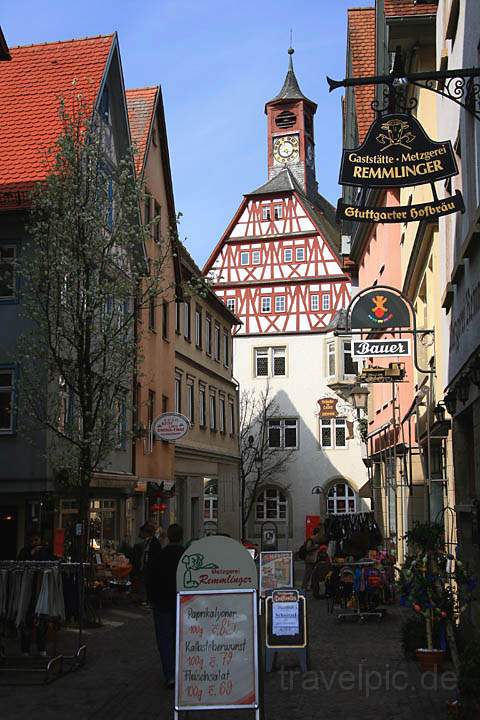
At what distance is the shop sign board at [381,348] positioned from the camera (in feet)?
52.5

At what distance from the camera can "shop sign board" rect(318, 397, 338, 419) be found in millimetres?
46906

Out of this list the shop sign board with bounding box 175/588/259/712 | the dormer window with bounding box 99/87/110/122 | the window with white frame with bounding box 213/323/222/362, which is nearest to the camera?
the shop sign board with bounding box 175/588/259/712

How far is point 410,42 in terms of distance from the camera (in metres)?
17.0

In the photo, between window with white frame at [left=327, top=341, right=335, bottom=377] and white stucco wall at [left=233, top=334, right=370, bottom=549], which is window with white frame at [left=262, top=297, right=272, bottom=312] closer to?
white stucco wall at [left=233, top=334, right=370, bottom=549]

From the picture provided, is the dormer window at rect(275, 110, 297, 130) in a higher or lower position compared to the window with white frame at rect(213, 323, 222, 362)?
higher

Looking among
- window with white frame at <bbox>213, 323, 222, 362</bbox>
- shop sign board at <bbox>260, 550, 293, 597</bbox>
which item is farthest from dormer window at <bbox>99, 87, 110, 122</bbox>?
window with white frame at <bbox>213, 323, 222, 362</bbox>

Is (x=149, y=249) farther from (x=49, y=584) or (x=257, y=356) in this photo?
(x=257, y=356)

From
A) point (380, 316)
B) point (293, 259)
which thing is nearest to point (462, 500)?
point (380, 316)

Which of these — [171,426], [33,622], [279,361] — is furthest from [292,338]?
[33,622]

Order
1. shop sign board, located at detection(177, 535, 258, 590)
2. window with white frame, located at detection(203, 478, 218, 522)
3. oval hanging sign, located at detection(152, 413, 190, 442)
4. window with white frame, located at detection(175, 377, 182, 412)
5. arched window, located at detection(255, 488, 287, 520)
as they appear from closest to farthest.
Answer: shop sign board, located at detection(177, 535, 258, 590) → oval hanging sign, located at detection(152, 413, 190, 442) → window with white frame, located at detection(175, 377, 182, 412) → window with white frame, located at detection(203, 478, 218, 522) → arched window, located at detection(255, 488, 287, 520)

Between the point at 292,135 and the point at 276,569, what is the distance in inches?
1916

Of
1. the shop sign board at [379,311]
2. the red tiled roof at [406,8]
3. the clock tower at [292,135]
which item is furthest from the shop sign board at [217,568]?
the clock tower at [292,135]

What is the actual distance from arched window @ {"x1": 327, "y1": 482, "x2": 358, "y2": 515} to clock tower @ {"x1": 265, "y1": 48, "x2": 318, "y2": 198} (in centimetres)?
1945

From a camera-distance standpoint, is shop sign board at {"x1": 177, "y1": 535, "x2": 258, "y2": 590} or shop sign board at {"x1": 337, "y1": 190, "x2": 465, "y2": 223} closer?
shop sign board at {"x1": 177, "y1": 535, "x2": 258, "y2": 590}
